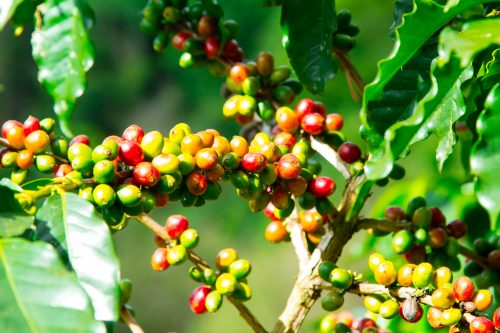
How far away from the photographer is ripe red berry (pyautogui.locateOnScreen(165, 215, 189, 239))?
1.02m

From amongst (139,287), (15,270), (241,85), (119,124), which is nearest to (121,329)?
(139,287)

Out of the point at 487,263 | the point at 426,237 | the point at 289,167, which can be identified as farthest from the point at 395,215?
the point at 289,167

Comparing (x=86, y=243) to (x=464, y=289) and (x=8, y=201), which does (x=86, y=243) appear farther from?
(x=464, y=289)

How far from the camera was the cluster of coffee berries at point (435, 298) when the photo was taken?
0.85m

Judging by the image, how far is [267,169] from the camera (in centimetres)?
92

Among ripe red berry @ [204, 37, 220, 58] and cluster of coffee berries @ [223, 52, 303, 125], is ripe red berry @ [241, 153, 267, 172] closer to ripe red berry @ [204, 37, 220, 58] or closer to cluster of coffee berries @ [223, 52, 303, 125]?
cluster of coffee berries @ [223, 52, 303, 125]

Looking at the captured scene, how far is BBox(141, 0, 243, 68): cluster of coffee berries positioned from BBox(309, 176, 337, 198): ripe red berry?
331 millimetres

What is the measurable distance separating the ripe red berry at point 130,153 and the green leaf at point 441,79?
26cm

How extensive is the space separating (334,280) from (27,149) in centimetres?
41

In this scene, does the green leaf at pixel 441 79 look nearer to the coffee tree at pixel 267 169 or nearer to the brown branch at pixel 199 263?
the coffee tree at pixel 267 169

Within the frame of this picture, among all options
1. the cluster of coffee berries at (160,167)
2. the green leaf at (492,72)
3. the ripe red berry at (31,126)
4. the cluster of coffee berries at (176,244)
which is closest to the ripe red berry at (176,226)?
the cluster of coffee berries at (176,244)

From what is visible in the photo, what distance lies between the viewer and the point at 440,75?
75 cm

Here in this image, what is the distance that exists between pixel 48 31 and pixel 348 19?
47 centimetres

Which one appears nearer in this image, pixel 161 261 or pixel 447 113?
pixel 447 113
